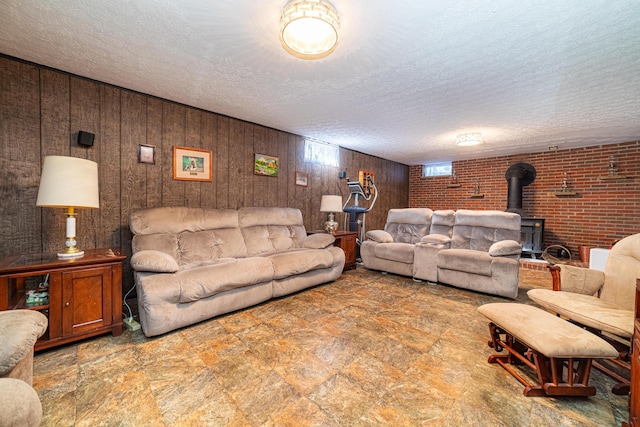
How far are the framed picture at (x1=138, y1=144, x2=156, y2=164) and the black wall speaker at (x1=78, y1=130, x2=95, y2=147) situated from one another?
0.40 meters

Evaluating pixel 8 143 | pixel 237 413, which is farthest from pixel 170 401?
pixel 8 143

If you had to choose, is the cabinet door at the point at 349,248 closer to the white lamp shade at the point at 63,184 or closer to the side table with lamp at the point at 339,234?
the side table with lamp at the point at 339,234

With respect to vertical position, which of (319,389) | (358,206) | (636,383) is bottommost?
(319,389)

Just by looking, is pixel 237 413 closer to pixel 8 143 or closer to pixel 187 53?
pixel 187 53

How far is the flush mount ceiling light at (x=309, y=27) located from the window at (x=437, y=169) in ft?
18.5

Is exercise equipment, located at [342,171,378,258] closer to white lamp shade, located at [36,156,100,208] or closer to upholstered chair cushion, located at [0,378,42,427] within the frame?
white lamp shade, located at [36,156,100,208]

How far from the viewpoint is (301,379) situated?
1.52 meters

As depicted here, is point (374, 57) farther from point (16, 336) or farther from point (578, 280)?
point (16, 336)

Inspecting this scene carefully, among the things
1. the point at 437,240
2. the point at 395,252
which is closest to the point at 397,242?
the point at 395,252

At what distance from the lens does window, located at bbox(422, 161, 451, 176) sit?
21.0 ft

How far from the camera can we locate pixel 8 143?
6.80 feet

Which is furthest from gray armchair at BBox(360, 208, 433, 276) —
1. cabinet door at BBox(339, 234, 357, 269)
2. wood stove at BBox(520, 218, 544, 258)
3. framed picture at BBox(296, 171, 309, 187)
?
wood stove at BBox(520, 218, 544, 258)

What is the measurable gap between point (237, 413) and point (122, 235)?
2.24 metres

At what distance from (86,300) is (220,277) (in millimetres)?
916
